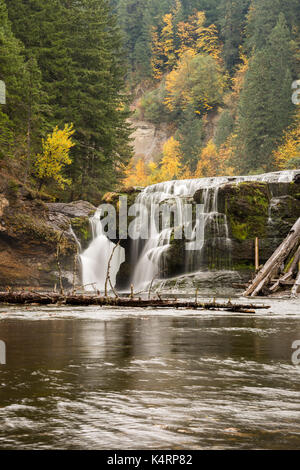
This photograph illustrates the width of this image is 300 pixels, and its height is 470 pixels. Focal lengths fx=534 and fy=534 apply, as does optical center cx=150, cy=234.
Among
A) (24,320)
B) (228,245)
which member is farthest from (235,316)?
(228,245)

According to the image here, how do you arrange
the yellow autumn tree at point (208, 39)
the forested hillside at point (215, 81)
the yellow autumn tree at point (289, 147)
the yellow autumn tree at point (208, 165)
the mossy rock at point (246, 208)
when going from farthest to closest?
the yellow autumn tree at point (208, 39) < the yellow autumn tree at point (208, 165) < the forested hillside at point (215, 81) < the yellow autumn tree at point (289, 147) < the mossy rock at point (246, 208)

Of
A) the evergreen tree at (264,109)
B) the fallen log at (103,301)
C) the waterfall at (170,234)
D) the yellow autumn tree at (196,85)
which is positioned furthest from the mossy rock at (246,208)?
the yellow autumn tree at (196,85)

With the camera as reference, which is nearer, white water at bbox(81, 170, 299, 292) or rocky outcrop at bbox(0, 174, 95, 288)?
rocky outcrop at bbox(0, 174, 95, 288)

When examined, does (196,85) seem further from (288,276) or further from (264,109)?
(288,276)

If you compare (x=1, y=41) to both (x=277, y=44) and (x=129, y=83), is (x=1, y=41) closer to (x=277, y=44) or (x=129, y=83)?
(x=277, y=44)

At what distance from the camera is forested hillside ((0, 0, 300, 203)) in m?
34.4

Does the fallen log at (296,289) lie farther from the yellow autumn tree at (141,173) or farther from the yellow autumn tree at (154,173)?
the yellow autumn tree at (141,173)

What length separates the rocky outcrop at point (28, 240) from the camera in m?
27.7

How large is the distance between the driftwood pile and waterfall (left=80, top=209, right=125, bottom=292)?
1084 centimetres

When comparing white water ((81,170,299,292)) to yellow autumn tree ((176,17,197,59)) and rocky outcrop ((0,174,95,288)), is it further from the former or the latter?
yellow autumn tree ((176,17,197,59))

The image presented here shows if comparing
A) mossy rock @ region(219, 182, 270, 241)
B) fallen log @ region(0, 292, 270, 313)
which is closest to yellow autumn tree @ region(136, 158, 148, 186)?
mossy rock @ region(219, 182, 270, 241)

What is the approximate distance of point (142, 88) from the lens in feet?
355

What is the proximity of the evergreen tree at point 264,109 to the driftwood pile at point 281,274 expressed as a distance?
37694 mm

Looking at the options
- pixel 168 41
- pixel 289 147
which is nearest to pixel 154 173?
pixel 289 147
